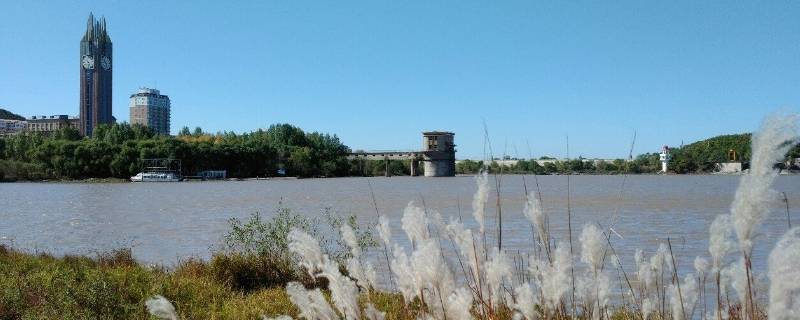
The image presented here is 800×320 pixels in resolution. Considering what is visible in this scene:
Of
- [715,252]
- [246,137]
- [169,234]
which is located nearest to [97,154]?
[246,137]

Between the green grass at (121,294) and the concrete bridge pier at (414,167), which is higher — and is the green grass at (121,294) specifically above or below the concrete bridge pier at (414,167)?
below

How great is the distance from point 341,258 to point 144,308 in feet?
13.1

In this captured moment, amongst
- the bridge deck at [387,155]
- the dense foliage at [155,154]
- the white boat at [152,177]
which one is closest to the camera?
the white boat at [152,177]

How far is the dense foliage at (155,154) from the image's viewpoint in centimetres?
9731

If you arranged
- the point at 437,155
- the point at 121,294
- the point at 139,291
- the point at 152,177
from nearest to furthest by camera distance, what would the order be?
the point at 121,294
the point at 139,291
the point at 152,177
the point at 437,155

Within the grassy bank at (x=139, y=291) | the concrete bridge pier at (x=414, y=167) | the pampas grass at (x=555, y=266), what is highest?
the concrete bridge pier at (x=414, y=167)

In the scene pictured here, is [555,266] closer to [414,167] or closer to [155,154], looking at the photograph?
[155,154]

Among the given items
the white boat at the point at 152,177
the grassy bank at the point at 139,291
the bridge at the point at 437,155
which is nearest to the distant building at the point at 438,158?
the bridge at the point at 437,155

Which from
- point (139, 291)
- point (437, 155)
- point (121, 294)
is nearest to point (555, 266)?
point (121, 294)

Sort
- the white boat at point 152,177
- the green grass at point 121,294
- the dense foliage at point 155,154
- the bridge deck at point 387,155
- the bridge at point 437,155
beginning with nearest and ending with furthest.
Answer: the green grass at point 121,294 < the white boat at point 152,177 < the dense foliage at point 155,154 < the bridge at point 437,155 < the bridge deck at point 387,155

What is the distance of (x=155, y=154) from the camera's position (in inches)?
4077

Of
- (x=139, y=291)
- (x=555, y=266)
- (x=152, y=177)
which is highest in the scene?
(x=152, y=177)

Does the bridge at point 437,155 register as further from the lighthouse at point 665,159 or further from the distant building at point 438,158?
the lighthouse at point 665,159

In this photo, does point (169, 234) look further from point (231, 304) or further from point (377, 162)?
point (377, 162)
